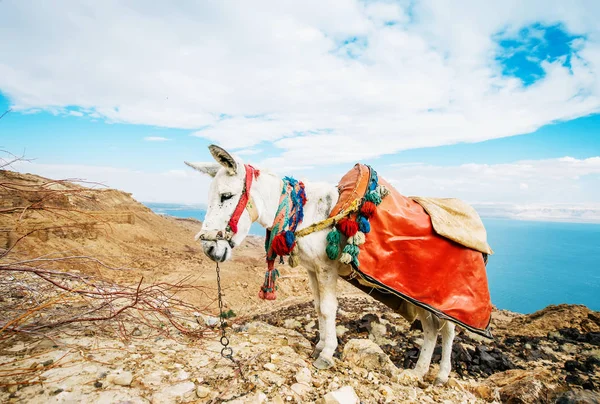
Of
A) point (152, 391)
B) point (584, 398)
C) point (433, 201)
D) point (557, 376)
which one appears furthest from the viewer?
point (557, 376)

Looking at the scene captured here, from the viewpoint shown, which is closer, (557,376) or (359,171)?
(359,171)

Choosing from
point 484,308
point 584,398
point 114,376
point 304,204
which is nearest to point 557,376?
point 584,398

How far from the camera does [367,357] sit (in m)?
3.29

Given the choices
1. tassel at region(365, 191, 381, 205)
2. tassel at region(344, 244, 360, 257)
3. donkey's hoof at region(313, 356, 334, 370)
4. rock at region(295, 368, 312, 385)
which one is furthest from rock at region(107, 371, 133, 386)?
tassel at region(365, 191, 381, 205)

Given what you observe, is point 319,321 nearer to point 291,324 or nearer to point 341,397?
point 341,397

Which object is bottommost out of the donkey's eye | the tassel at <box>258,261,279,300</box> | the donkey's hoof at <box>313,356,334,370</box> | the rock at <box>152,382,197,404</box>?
the donkey's hoof at <box>313,356,334,370</box>

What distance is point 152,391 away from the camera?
2.09 metres

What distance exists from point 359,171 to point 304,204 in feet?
2.49

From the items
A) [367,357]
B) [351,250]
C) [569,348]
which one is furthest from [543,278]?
[351,250]

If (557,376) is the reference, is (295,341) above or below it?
above

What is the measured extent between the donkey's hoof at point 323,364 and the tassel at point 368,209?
1614mm

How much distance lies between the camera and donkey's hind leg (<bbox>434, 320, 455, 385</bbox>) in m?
3.48

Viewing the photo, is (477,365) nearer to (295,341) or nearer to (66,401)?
(295,341)

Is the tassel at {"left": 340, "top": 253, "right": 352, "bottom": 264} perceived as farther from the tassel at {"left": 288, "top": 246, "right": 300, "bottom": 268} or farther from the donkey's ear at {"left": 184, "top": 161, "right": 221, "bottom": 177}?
the donkey's ear at {"left": 184, "top": 161, "right": 221, "bottom": 177}
